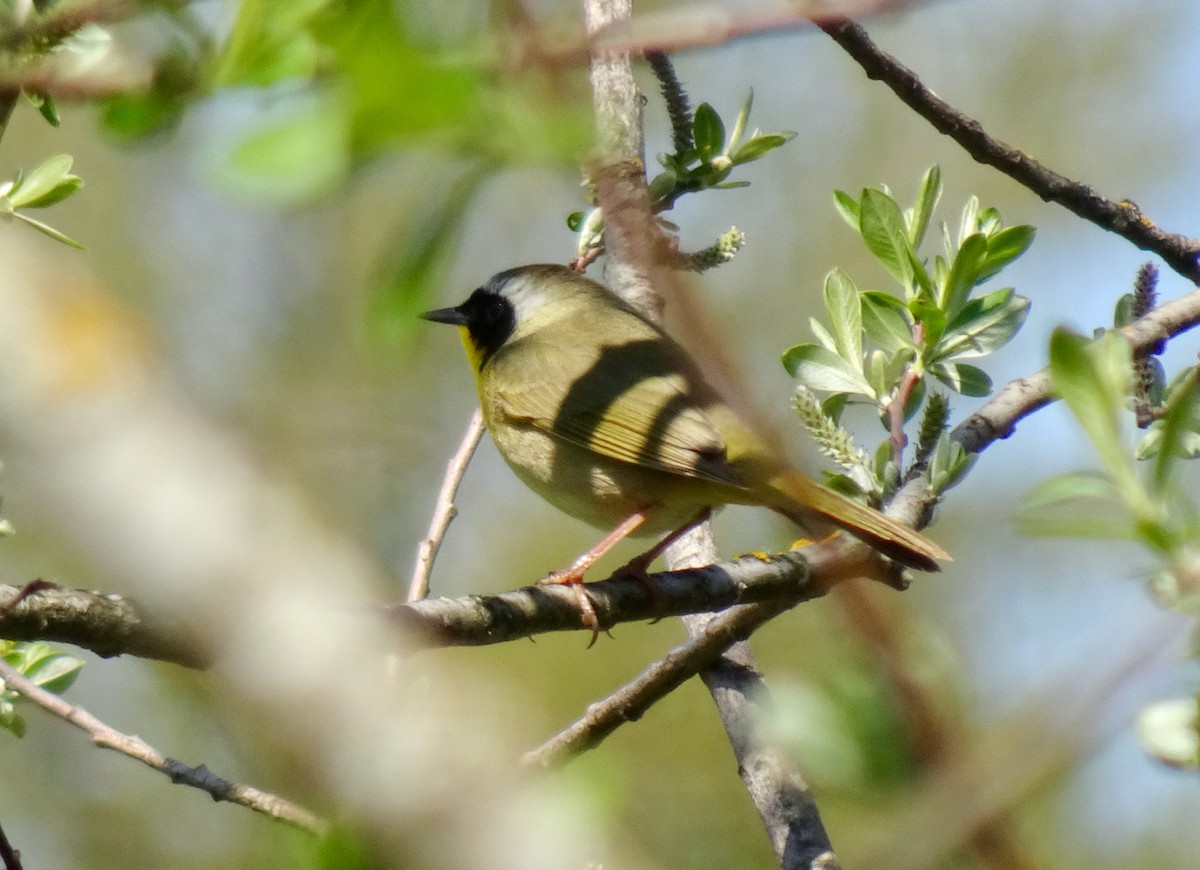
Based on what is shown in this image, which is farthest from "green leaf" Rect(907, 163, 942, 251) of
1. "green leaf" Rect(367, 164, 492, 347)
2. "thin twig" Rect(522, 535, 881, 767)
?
"green leaf" Rect(367, 164, 492, 347)

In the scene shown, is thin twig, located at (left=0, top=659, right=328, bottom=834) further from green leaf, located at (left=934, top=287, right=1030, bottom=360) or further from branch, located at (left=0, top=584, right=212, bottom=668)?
green leaf, located at (left=934, top=287, right=1030, bottom=360)

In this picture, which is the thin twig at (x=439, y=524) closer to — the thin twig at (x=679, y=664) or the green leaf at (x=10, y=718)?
the thin twig at (x=679, y=664)

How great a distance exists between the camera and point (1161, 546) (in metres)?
1.01

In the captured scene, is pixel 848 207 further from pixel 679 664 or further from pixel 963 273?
pixel 679 664

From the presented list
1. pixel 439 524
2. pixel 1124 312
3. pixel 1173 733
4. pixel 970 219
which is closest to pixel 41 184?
pixel 439 524

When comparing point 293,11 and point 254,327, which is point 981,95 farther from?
point 293,11

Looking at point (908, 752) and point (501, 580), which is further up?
point (908, 752)

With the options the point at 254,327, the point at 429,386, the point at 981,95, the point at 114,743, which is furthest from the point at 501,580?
the point at 114,743

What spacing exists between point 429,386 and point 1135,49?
923 centimetres

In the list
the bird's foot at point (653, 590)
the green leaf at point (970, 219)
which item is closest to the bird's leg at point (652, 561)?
the bird's foot at point (653, 590)

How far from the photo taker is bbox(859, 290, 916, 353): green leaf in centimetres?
325

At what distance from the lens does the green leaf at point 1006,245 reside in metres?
3.08

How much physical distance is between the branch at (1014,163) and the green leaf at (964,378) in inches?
21.4

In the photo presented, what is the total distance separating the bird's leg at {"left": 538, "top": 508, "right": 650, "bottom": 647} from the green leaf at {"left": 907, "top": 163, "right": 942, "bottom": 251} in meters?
1.25
